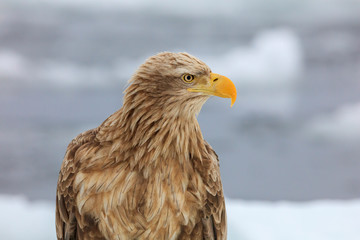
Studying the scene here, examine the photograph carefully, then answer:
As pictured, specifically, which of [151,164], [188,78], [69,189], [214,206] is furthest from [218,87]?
[69,189]

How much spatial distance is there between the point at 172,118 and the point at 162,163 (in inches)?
17.0

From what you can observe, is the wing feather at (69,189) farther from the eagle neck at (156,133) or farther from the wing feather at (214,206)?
the wing feather at (214,206)

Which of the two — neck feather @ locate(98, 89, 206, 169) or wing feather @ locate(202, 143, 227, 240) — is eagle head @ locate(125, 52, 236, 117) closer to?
neck feather @ locate(98, 89, 206, 169)

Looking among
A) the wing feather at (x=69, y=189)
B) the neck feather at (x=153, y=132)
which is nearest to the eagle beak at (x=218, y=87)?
the neck feather at (x=153, y=132)

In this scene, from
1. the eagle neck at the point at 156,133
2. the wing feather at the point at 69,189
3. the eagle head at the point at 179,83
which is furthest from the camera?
the wing feather at the point at 69,189

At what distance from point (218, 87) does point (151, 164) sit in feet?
2.99

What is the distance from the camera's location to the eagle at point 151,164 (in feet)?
12.6

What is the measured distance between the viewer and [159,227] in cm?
406

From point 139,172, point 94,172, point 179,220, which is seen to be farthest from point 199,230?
point 94,172

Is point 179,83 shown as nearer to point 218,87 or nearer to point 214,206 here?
point 218,87

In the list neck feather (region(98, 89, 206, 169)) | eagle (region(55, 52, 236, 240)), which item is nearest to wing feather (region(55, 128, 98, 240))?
eagle (region(55, 52, 236, 240))

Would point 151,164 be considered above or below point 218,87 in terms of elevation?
below

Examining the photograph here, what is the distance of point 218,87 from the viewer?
3848 mm

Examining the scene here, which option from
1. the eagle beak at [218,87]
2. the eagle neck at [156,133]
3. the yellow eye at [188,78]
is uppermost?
the yellow eye at [188,78]
